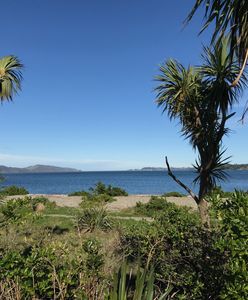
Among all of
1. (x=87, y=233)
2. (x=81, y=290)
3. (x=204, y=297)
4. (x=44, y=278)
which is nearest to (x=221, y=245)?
(x=204, y=297)

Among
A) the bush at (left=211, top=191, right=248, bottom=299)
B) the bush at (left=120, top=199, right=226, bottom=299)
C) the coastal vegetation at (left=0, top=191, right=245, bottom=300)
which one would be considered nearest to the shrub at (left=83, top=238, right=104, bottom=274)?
the coastal vegetation at (left=0, top=191, right=245, bottom=300)

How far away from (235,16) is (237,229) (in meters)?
2.47

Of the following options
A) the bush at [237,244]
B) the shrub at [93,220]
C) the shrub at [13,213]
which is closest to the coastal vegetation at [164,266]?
the bush at [237,244]

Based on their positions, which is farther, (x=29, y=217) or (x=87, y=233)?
(x=87, y=233)

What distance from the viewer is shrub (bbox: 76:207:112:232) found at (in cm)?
1230

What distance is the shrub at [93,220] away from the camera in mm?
12305

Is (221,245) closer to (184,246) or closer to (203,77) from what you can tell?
(184,246)

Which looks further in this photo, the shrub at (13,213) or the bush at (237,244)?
the shrub at (13,213)

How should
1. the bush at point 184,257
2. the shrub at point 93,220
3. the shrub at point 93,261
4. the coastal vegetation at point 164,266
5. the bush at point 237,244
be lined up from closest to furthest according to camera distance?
Answer: the bush at point 237,244 → the coastal vegetation at point 164,266 → the bush at point 184,257 → the shrub at point 93,261 → the shrub at point 93,220

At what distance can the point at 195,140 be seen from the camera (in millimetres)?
8719

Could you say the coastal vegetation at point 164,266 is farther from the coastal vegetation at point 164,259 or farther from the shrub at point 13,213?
the shrub at point 13,213

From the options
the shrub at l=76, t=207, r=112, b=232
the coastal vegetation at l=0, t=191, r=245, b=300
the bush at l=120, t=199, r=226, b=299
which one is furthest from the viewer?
the shrub at l=76, t=207, r=112, b=232

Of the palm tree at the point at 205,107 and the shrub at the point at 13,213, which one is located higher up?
the palm tree at the point at 205,107

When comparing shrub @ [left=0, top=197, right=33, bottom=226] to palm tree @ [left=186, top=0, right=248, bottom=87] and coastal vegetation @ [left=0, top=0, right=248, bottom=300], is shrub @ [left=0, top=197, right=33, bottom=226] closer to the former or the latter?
coastal vegetation @ [left=0, top=0, right=248, bottom=300]
